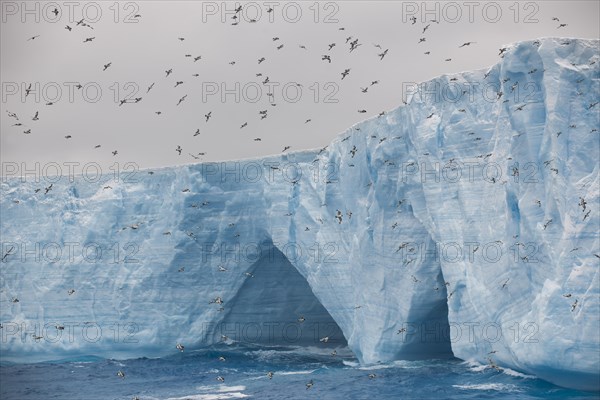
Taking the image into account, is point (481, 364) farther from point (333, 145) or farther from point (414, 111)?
point (333, 145)

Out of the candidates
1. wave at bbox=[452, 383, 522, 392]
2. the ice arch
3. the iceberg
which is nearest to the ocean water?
wave at bbox=[452, 383, 522, 392]

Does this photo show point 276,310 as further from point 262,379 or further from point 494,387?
point 494,387

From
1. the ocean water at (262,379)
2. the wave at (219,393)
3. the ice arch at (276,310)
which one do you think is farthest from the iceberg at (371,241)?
the wave at (219,393)

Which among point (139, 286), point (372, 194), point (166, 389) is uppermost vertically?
point (372, 194)

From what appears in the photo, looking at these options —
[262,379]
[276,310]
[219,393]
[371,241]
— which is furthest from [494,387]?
[276,310]

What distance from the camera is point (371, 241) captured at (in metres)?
25.1

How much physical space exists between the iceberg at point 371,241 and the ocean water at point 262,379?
20.3 inches

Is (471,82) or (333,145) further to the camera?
(333,145)

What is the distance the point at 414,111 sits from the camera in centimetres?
2328

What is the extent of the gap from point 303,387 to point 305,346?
11088 millimetres

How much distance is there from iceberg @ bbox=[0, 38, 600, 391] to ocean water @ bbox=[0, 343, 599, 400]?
1.69ft

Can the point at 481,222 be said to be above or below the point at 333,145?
below

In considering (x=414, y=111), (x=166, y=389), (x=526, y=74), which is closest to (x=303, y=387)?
(x=166, y=389)

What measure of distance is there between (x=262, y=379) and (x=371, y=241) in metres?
4.89
